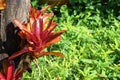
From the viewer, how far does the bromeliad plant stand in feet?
6.42

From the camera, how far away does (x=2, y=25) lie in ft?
6.58

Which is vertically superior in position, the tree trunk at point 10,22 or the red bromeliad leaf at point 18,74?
the tree trunk at point 10,22

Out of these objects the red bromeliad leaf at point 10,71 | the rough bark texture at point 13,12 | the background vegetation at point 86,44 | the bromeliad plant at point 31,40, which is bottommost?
the background vegetation at point 86,44

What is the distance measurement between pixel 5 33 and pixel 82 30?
1390 millimetres

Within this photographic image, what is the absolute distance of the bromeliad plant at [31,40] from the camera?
1.96m

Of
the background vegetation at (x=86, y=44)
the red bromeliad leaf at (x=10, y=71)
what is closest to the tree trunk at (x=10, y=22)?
the red bromeliad leaf at (x=10, y=71)

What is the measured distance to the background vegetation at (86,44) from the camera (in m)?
2.80

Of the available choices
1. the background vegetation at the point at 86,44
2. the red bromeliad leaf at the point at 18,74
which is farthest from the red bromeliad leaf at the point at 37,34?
the background vegetation at the point at 86,44

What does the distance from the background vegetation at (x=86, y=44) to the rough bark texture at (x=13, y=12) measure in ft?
2.54

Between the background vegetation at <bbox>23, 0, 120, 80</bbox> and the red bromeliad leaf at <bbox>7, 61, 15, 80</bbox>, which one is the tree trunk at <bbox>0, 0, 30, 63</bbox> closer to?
the red bromeliad leaf at <bbox>7, 61, 15, 80</bbox>

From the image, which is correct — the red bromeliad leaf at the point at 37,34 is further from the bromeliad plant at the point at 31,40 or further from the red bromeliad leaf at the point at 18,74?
the red bromeliad leaf at the point at 18,74

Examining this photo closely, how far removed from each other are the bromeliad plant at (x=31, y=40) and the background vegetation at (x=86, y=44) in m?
0.64

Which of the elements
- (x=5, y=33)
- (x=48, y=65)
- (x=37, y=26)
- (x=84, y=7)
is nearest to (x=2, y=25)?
(x=5, y=33)

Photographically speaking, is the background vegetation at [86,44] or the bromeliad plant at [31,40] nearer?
the bromeliad plant at [31,40]
